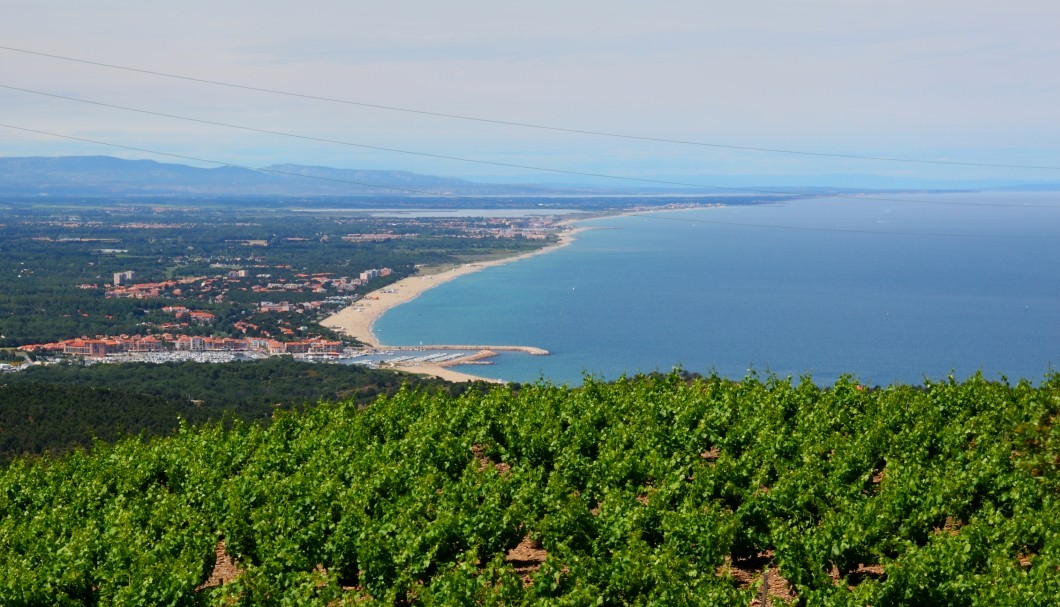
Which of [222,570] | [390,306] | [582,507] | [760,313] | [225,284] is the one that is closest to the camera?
[582,507]

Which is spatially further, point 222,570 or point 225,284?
point 225,284

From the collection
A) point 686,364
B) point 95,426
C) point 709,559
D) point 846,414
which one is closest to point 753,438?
point 846,414

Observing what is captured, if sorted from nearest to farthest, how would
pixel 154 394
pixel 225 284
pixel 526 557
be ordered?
pixel 526 557 < pixel 154 394 < pixel 225 284

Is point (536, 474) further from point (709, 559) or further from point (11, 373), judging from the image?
point (11, 373)

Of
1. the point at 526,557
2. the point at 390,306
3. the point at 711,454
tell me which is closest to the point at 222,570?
the point at 526,557

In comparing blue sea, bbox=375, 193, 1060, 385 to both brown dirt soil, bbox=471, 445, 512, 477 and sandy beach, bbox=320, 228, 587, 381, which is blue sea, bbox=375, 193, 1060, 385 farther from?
brown dirt soil, bbox=471, 445, 512, 477

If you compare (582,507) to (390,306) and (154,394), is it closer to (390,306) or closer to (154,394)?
(154,394)

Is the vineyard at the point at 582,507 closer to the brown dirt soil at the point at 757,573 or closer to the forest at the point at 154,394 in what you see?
the brown dirt soil at the point at 757,573
